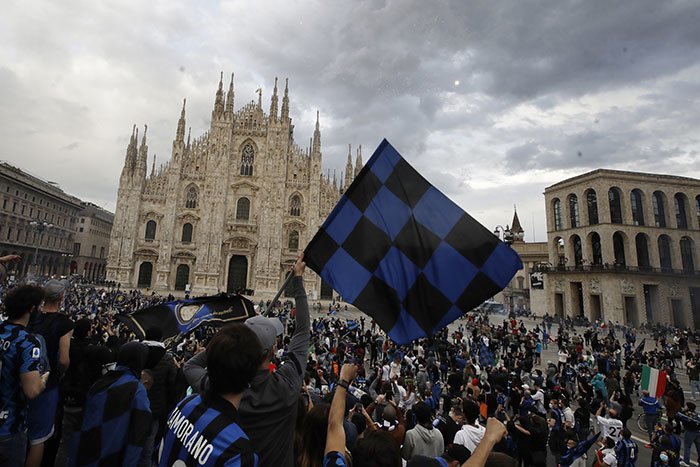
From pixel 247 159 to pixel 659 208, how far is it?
4176 cm

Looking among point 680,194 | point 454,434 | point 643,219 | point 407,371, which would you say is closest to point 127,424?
point 454,434

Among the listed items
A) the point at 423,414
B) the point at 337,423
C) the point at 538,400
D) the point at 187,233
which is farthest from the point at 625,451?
the point at 187,233

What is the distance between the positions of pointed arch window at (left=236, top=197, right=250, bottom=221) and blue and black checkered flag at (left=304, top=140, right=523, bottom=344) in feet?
122

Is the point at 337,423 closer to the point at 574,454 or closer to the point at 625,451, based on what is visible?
the point at 574,454

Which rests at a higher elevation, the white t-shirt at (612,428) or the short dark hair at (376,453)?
the short dark hair at (376,453)

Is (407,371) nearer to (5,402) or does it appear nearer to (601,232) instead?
(5,402)

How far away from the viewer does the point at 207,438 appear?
168 centimetres

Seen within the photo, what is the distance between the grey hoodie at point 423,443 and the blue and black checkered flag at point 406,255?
1.41m

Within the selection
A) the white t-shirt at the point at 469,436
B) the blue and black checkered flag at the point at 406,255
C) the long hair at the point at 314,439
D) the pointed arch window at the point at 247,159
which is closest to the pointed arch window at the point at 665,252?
the white t-shirt at the point at 469,436

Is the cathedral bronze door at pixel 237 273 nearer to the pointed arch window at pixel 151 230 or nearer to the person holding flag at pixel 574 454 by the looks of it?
the pointed arch window at pixel 151 230

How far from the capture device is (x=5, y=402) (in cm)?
291

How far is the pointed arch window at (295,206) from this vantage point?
131 ft

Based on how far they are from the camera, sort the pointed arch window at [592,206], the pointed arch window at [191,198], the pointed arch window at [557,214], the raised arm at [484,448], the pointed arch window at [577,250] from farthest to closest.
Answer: the pointed arch window at [191,198]
the pointed arch window at [557,214]
the pointed arch window at [577,250]
the pointed arch window at [592,206]
the raised arm at [484,448]

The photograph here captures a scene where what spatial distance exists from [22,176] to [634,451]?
59.1 metres
